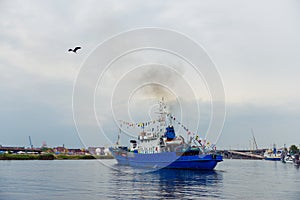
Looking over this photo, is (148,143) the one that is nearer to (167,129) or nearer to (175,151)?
(167,129)

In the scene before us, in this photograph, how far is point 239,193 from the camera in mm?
36125

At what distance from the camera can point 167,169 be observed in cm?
7444

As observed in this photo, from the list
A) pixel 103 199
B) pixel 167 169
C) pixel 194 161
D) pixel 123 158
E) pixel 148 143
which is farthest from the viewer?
pixel 123 158

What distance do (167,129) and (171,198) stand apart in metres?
46.6

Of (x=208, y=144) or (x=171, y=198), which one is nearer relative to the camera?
(x=171, y=198)

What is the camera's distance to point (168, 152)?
6962 cm

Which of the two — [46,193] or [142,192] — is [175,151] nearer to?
[142,192]

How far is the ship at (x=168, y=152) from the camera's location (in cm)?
6731

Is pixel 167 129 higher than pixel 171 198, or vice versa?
pixel 167 129

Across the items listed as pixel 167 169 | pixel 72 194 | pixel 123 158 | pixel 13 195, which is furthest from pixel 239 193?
pixel 123 158

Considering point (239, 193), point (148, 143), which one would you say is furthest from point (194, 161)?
point (239, 193)

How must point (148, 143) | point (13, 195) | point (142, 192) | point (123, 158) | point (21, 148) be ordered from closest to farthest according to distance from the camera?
point (13, 195), point (142, 192), point (148, 143), point (123, 158), point (21, 148)

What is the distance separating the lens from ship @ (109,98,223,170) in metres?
67.3

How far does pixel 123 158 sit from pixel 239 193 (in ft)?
202
